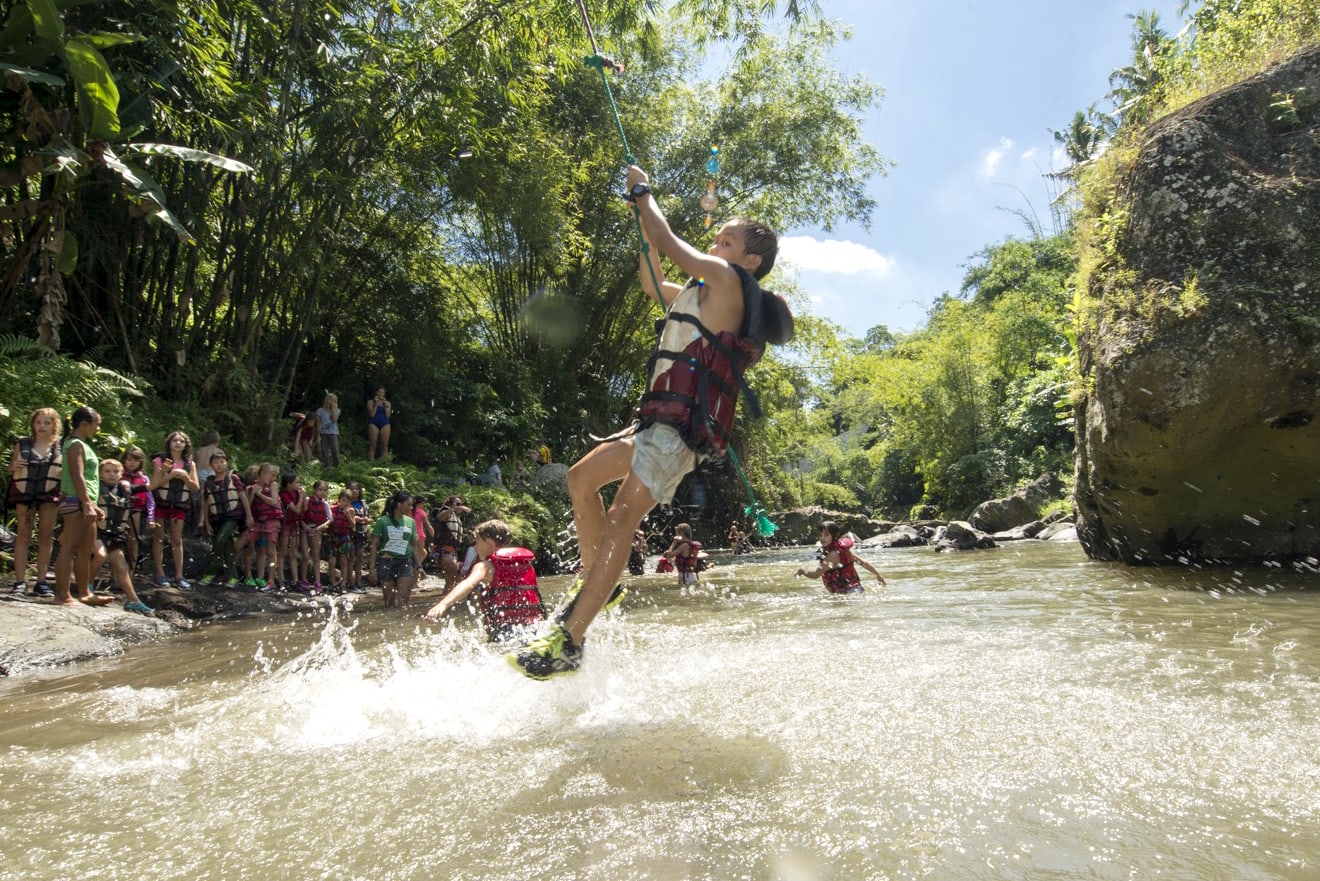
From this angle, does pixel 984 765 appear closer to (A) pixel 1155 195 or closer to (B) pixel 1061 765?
(B) pixel 1061 765

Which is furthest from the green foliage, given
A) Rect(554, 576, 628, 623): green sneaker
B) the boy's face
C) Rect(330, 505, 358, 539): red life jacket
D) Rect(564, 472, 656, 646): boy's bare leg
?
the boy's face

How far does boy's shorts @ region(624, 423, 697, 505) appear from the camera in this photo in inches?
141

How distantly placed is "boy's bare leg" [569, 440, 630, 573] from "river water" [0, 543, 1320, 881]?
57 centimetres

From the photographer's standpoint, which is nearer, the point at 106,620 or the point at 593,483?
the point at 593,483

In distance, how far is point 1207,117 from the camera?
7898 millimetres

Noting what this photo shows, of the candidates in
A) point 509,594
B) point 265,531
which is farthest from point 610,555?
point 265,531

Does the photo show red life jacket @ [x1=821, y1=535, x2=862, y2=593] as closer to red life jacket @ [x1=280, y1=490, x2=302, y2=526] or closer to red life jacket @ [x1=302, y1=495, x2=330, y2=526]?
red life jacket @ [x1=302, y1=495, x2=330, y2=526]

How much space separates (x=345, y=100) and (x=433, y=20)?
1876 mm

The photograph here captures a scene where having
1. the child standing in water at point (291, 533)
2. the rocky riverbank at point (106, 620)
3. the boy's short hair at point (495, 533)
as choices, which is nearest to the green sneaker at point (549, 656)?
the boy's short hair at point (495, 533)

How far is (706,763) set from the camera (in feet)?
8.41

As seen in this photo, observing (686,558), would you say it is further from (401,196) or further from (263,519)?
(401,196)

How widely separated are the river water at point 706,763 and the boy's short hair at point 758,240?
188cm

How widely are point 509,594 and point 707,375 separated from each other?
2.22m

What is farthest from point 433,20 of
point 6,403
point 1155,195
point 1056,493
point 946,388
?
point 946,388
